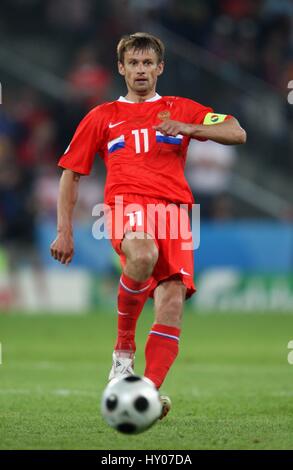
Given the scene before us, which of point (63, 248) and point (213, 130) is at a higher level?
point (213, 130)

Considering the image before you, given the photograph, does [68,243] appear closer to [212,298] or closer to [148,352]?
[148,352]

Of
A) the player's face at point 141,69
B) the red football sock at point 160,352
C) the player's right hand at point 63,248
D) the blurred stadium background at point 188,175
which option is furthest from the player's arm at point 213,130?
the blurred stadium background at point 188,175

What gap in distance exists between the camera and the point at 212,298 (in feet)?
55.6

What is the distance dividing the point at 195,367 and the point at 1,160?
24.4 ft

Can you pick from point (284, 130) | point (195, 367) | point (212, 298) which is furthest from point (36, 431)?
point (284, 130)

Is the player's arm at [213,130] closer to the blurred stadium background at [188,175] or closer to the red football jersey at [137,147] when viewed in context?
the red football jersey at [137,147]

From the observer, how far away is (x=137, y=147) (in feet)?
21.7

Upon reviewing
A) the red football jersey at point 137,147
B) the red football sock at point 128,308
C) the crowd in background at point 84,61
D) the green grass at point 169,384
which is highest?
the crowd in background at point 84,61

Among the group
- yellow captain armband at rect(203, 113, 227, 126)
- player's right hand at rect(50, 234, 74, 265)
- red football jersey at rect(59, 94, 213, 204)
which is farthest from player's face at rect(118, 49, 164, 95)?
player's right hand at rect(50, 234, 74, 265)

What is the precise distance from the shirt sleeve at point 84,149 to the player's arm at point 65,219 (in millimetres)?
54

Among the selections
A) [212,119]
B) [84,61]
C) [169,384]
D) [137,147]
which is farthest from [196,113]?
[84,61]

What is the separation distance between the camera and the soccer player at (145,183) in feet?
20.7

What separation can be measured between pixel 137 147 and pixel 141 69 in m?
0.46

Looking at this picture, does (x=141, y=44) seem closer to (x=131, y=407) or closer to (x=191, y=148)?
(x=131, y=407)
